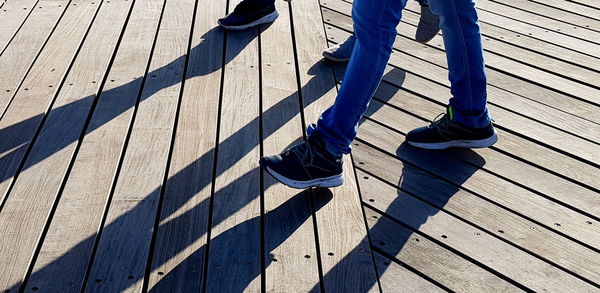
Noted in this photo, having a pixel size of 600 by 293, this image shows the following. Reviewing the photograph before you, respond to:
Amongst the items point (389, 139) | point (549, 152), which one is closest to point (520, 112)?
point (549, 152)

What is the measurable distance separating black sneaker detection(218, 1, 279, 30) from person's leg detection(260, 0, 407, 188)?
4.23ft

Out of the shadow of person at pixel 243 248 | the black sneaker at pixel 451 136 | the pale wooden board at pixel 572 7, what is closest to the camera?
Answer: the shadow of person at pixel 243 248

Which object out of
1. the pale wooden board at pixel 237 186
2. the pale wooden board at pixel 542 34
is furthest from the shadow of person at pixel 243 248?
the pale wooden board at pixel 542 34

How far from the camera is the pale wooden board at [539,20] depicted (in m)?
3.93

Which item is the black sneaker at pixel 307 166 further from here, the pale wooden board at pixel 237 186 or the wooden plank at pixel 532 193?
the wooden plank at pixel 532 193

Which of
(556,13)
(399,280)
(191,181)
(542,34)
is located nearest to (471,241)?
(399,280)

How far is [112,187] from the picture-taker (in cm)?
245

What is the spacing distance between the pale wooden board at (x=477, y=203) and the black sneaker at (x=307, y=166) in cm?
13

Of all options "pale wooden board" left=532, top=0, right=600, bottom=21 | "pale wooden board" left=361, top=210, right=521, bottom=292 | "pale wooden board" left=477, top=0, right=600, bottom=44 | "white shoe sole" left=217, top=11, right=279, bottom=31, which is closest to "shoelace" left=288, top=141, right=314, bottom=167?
"pale wooden board" left=361, top=210, right=521, bottom=292

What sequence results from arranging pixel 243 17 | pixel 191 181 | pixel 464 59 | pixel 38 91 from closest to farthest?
pixel 191 181, pixel 464 59, pixel 38 91, pixel 243 17

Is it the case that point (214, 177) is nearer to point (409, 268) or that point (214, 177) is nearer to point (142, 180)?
point (142, 180)

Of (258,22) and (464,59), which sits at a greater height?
(464,59)

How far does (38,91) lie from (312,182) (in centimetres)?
118

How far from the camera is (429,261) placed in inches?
87.1
